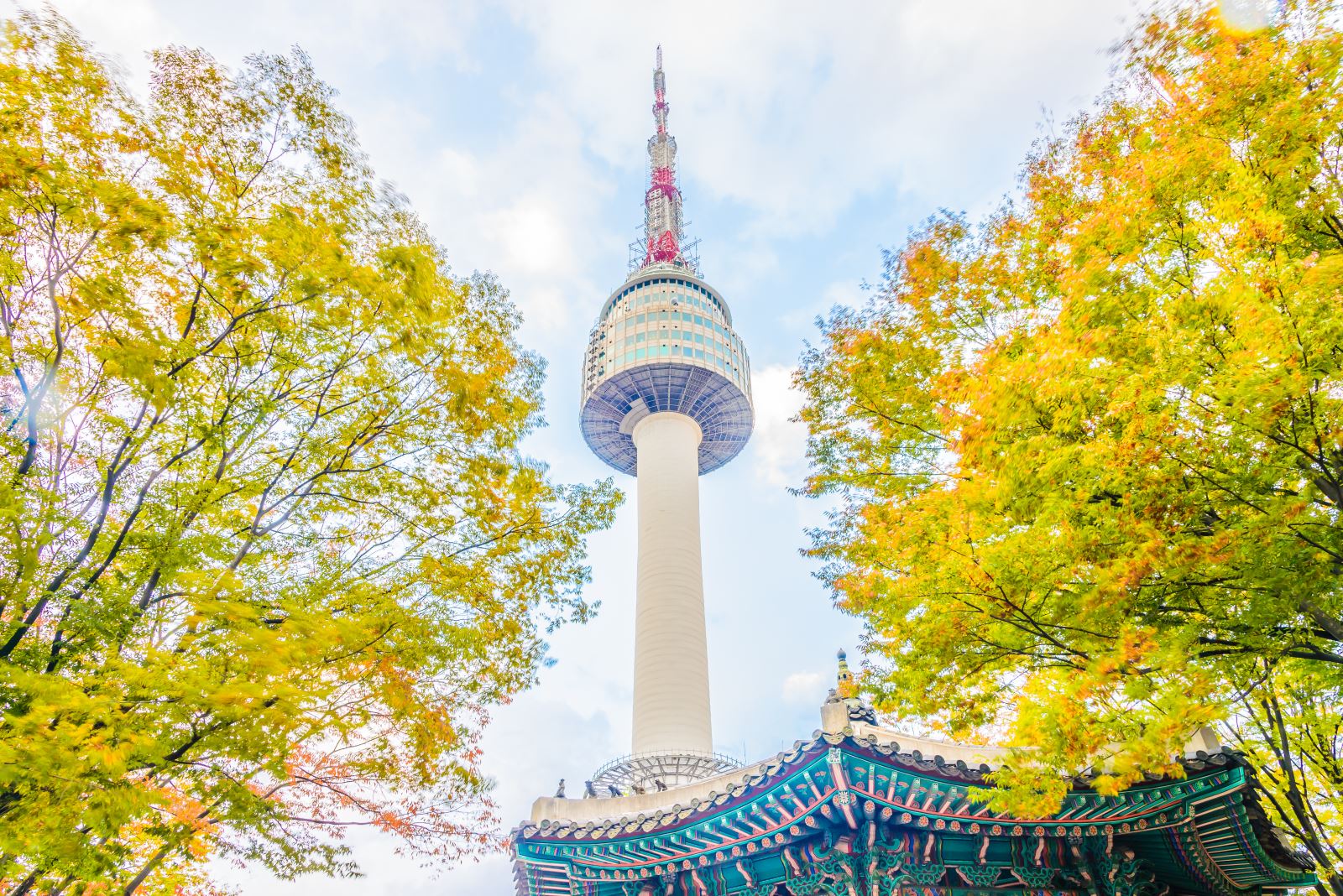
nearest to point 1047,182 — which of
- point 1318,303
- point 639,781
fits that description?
point 1318,303

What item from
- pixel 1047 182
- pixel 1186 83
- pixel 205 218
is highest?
pixel 1047 182

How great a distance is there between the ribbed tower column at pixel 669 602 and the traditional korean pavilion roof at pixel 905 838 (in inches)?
738

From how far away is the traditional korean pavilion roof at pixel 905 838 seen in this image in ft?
32.3

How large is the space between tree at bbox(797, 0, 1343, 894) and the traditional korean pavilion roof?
1919mm

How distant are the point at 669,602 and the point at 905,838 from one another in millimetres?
23188

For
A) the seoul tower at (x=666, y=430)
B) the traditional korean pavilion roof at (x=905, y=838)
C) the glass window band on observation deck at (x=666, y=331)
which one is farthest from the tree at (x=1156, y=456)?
the glass window band on observation deck at (x=666, y=331)

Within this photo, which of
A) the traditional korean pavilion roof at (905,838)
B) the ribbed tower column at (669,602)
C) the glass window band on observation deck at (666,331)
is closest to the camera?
the traditional korean pavilion roof at (905,838)

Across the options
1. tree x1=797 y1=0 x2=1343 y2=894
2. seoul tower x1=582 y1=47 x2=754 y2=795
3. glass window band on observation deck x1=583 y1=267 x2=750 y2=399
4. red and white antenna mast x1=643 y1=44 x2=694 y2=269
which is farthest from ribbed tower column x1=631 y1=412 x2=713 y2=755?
tree x1=797 y1=0 x2=1343 y2=894

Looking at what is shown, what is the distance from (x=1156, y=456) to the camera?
19.9 feet

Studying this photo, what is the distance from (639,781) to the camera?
27.4 m

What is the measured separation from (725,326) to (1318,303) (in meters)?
39.8

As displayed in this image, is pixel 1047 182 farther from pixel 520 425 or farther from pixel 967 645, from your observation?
pixel 520 425

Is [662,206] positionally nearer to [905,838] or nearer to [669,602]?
[669,602]

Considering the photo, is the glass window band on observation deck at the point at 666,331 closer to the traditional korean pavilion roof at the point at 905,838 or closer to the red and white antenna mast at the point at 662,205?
the red and white antenna mast at the point at 662,205
